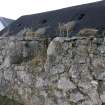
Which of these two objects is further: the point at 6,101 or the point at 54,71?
the point at 6,101

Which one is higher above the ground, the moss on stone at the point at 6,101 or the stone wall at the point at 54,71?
the stone wall at the point at 54,71

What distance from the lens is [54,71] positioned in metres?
6.11

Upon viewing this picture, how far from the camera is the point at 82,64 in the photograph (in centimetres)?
550

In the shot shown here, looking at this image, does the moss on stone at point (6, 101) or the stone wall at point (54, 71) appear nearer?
the stone wall at point (54, 71)

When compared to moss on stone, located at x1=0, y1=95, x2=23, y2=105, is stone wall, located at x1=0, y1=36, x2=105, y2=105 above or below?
above

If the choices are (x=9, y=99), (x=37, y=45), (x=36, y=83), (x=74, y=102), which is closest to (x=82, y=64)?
(x=74, y=102)

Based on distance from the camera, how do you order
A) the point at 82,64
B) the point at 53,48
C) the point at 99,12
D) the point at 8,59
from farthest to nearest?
the point at 99,12 → the point at 8,59 → the point at 53,48 → the point at 82,64

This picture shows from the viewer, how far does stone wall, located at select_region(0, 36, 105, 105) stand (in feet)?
17.1

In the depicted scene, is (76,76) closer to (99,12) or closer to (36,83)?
(36,83)

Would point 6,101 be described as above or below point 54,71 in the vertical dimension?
below

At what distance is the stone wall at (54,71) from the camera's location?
522cm

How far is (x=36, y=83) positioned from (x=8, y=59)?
167cm

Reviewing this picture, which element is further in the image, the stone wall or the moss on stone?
the moss on stone

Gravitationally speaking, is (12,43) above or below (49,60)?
above
